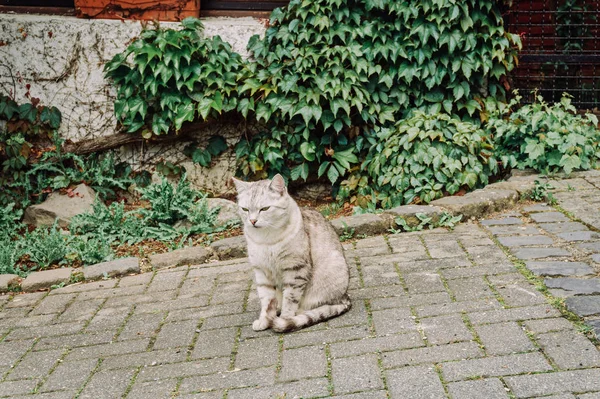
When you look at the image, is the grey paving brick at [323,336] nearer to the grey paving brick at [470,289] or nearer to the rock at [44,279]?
the grey paving brick at [470,289]

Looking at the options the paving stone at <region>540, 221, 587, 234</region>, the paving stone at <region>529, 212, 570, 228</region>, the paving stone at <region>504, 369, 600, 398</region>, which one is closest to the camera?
the paving stone at <region>504, 369, 600, 398</region>

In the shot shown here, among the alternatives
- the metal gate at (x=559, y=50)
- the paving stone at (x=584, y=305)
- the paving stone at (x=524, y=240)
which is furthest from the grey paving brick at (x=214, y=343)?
the metal gate at (x=559, y=50)

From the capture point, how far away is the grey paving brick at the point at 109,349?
3.87 metres

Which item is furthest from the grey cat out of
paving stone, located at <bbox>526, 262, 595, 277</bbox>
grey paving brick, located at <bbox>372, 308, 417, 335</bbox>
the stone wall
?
the stone wall

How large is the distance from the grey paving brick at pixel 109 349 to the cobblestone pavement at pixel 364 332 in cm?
1

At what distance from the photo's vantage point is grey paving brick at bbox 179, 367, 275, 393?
3346 mm

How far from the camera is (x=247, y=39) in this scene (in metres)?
7.00

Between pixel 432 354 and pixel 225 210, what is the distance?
3.53 metres

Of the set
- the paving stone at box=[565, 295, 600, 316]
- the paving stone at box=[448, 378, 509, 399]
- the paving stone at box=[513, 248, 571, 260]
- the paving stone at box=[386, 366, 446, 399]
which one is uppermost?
the paving stone at box=[565, 295, 600, 316]

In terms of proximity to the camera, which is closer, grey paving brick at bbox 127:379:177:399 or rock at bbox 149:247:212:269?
grey paving brick at bbox 127:379:177:399

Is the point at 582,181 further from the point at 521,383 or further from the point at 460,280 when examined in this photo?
the point at 521,383

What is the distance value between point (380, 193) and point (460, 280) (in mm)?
2275

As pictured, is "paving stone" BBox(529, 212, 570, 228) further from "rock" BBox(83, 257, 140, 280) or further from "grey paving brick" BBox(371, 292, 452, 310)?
"rock" BBox(83, 257, 140, 280)

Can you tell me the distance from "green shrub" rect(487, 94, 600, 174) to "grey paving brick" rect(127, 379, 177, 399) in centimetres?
427
